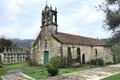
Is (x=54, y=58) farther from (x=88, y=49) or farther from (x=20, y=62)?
(x=20, y=62)

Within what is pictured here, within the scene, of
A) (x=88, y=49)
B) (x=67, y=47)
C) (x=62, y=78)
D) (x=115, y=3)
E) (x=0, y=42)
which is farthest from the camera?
(x=0, y=42)

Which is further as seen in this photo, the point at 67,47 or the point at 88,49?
the point at 88,49

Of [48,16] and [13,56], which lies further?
[13,56]

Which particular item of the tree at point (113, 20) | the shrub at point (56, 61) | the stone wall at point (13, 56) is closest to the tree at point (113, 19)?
the tree at point (113, 20)

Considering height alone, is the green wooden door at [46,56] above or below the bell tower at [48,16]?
below

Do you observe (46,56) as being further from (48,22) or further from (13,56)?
(13,56)

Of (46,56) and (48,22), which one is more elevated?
(48,22)

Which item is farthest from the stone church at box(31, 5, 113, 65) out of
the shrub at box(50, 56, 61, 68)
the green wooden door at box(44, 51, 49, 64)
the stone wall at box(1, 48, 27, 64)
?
the stone wall at box(1, 48, 27, 64)

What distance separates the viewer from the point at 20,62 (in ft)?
174

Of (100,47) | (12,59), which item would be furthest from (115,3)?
(12,59)

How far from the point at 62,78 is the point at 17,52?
27.5 metres

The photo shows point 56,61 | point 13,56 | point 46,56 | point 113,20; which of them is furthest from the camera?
point 13,56

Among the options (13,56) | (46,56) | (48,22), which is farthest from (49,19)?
(13,56)

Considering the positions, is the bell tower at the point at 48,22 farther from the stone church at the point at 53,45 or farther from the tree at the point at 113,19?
the tree at the point at 113,19
